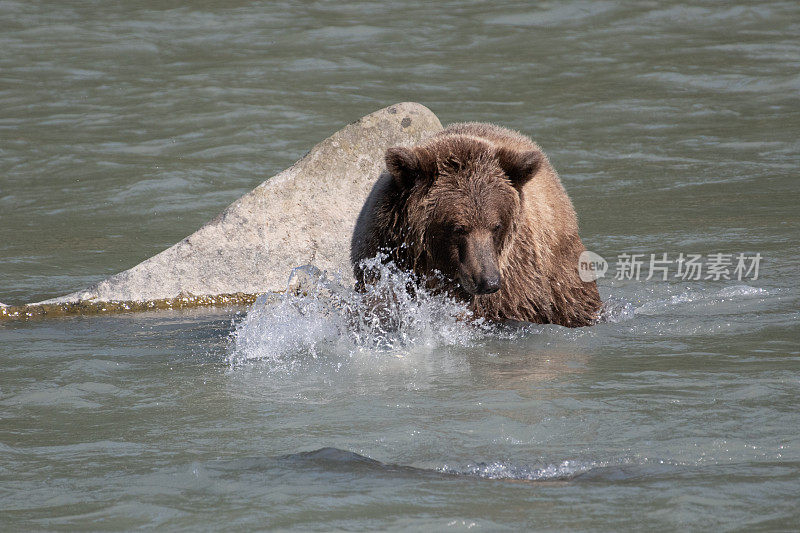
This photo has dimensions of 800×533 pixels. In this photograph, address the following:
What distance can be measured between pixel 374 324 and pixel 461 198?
103cm

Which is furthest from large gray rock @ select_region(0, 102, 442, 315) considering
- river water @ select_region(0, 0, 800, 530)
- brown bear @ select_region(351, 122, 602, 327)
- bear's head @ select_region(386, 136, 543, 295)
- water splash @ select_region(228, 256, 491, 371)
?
bear's head @ select_region(386, 136, 543, 295)

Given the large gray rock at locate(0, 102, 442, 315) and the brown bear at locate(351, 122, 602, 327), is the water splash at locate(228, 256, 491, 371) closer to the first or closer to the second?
the brown bear at locate(351, 122, 602, 327)

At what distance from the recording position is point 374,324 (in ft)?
23.6

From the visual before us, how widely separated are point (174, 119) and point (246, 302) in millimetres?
6783

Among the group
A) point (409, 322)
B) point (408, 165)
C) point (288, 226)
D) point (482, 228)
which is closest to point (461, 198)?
point (482, 228)

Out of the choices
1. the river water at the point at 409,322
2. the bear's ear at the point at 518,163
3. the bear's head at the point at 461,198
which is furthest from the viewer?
the bear's ear at the point at 518,163

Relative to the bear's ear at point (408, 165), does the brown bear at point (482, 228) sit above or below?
below

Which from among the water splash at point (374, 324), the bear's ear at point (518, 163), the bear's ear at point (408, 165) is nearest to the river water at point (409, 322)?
the water splash at point (374, 324)

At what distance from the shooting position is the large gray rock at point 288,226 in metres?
9.18

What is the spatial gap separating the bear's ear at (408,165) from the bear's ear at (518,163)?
1.52 feet

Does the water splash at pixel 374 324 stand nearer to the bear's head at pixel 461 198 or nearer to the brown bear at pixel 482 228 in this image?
the brown bear at pixel 482 228

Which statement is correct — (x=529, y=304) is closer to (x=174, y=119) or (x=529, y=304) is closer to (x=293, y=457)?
(x=293, y=457)

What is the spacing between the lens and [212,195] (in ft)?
41.4

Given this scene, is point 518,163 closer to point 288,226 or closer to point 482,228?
point 482,228
